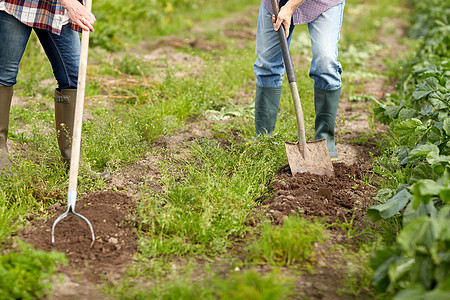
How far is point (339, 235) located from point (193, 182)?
92cm

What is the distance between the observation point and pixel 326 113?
3.30 m

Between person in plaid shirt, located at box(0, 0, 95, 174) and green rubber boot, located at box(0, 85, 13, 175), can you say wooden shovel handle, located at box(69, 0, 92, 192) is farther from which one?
green rubber boot, located at box(0, 85, 13, 175)

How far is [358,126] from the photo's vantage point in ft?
13.6

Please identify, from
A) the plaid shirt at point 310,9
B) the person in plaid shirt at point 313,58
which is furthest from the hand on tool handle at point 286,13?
the plaid shirt at point 310,9

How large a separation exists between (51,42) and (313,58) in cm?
167

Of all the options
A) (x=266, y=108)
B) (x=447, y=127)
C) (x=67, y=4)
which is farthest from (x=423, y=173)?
(x=67, y=4)

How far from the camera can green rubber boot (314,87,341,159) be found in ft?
10.6

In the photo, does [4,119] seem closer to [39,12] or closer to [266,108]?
[39,12]

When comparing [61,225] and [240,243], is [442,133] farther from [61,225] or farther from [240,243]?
[61,225]

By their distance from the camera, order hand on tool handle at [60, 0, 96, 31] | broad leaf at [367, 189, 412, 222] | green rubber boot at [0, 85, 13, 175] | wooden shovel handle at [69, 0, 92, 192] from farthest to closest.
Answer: green rubber boot at [0, 85, 13, 175] < hand on tool handle at [60, 0, 96, 31] < wooden shovel handle at [69, 0, 92, 192] < broad leaf at [367, 189, 412, 222]

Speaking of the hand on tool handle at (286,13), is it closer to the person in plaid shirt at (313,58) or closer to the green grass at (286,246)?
the person in plaid shirt at (313,58)

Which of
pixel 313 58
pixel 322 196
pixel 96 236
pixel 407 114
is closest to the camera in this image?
pixel 96 236

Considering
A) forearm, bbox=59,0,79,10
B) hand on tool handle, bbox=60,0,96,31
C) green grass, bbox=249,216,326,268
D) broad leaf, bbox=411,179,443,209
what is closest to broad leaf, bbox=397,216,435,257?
broad leaf, bbox=411,179,443,209

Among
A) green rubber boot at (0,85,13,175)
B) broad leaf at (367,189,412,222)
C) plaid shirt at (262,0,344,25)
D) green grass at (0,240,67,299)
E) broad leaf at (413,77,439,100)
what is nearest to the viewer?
green grass at (0,240,67,299)
